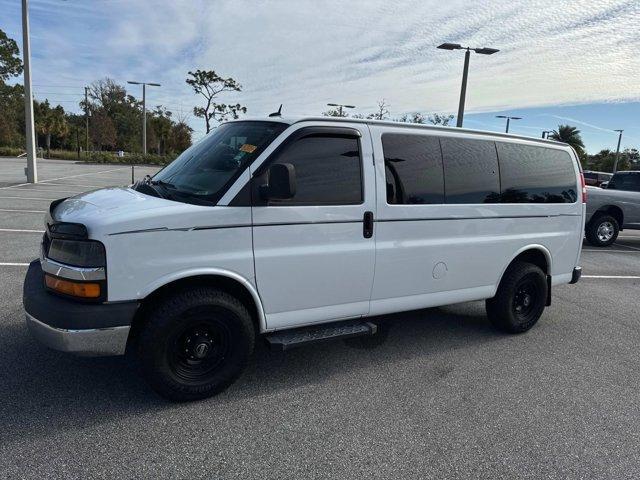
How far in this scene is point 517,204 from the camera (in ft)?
15.7

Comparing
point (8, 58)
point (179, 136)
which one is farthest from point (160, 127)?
point (8, 58)

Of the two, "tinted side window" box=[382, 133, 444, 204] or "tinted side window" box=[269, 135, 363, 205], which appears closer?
"tinted side window" box=[269, 135, 363, 205]

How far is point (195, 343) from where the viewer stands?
335cm

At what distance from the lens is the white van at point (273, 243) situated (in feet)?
9.89

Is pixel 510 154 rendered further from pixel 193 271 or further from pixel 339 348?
pixel 193 271

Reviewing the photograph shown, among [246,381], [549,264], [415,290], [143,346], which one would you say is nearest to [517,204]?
[549,264]

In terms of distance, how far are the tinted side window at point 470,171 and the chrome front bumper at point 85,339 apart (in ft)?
9.54

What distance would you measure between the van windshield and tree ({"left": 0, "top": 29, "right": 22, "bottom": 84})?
4829cm

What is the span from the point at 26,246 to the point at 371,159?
623cm

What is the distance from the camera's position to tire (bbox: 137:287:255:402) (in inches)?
124

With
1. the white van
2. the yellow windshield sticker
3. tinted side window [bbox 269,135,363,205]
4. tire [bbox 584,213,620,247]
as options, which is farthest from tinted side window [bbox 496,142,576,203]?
tire [bbox 584,213,620,247]

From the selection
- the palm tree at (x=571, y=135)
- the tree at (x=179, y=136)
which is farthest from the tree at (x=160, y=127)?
the palm tree at (x=571, y=135)

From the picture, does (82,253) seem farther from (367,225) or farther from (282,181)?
(367,225)

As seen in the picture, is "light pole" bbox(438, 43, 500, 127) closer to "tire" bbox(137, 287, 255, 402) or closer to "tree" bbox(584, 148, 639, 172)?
"tire" bbox(137, 287, 255, 402)
